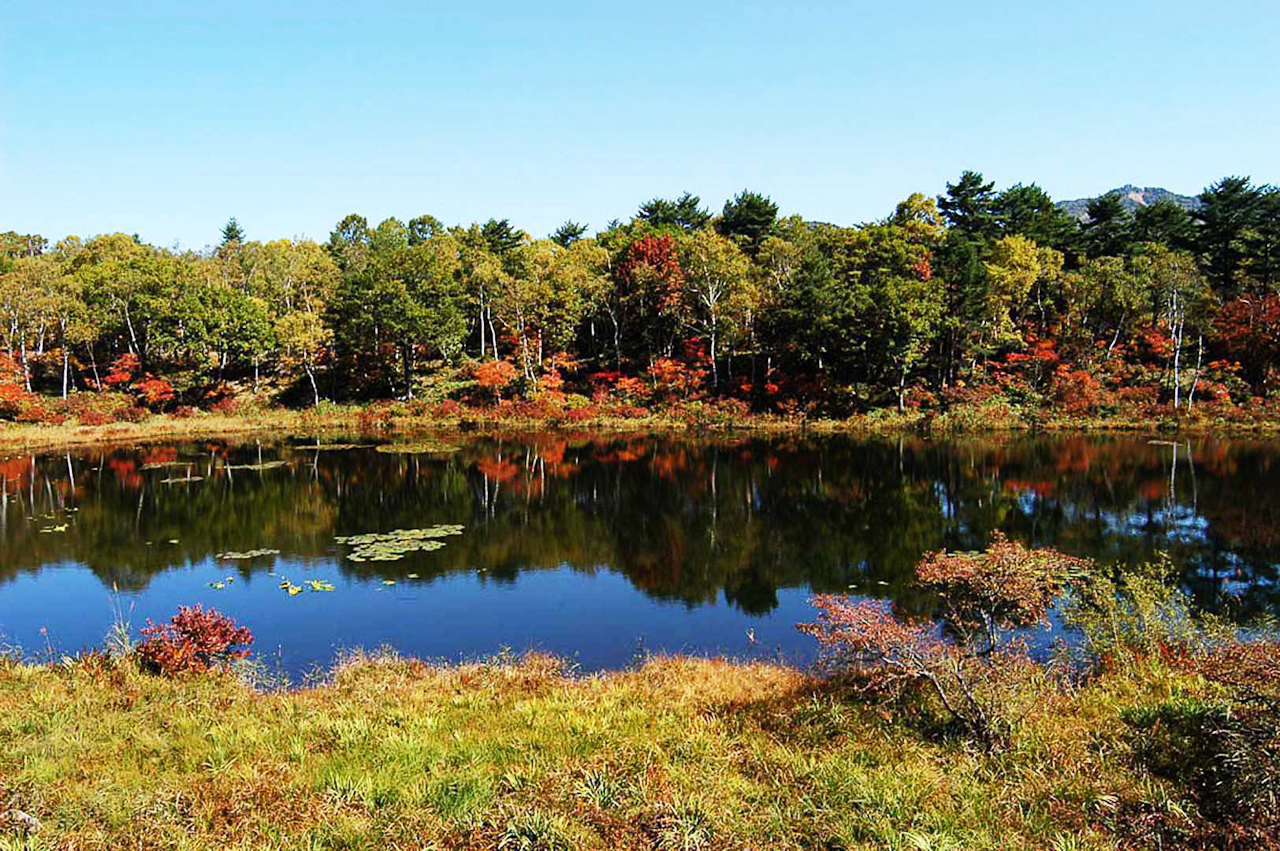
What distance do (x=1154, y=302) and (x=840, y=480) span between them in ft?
107

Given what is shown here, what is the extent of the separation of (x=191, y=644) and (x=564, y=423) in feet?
128

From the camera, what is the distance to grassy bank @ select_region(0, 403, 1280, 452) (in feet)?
142

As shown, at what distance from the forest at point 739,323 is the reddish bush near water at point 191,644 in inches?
1554

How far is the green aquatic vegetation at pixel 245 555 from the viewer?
20.7m

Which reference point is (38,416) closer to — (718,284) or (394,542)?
(394,542)

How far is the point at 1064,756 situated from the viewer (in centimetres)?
779

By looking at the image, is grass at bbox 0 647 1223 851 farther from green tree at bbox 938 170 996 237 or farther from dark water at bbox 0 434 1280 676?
green tree at bbox 938 170 996 237

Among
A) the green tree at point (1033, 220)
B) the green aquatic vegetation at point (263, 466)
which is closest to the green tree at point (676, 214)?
the green tree at point (1033, 220)

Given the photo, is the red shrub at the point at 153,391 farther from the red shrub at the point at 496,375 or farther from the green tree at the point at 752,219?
the green tree at the point at 752,219

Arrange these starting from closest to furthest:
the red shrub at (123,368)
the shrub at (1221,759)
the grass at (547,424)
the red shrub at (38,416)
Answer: the shrub at (1221,759) < the grass at (547,424) < the red shrub at (38,416) < the red shrub at (123,368)

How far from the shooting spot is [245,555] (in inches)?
829

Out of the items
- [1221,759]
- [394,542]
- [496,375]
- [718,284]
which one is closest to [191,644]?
[394,542]

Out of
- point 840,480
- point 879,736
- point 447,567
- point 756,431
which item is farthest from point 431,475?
point 879,736

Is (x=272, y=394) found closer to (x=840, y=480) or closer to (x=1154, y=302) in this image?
(x=840, y=480)
